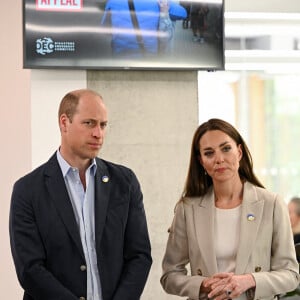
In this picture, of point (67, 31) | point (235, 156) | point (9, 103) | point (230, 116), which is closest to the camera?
point (235, 156)

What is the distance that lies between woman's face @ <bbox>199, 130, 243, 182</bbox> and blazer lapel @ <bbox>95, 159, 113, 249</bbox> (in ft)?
1.51

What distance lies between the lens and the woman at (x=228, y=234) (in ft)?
10.4

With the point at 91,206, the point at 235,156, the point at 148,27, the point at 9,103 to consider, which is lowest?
the point at 91,206

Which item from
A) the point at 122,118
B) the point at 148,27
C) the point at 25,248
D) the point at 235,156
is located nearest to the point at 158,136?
the point at 122,118

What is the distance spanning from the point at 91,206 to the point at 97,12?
194 centimetres

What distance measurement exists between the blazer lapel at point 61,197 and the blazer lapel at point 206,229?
1.85 ft

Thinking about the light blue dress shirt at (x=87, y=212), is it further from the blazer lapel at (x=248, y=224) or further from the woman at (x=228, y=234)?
the blazer lapel at (x=248, y=224)

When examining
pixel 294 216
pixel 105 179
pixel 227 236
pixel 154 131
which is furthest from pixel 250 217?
pixel 294 216

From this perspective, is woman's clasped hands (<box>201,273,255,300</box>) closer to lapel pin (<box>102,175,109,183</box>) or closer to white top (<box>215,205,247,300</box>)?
white top (<box>215,205,247,300</box>)

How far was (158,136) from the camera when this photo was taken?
489 cm

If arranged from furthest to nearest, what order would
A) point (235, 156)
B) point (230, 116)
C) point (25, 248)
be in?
point (230, 116) → point (235, 156) → point (25, 248)

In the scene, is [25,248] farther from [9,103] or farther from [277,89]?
[277,89]

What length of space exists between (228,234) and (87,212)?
65cm

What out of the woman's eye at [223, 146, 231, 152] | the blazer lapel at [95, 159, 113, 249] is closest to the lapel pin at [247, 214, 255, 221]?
the woman's eye at [223, 146, 231, 152]
